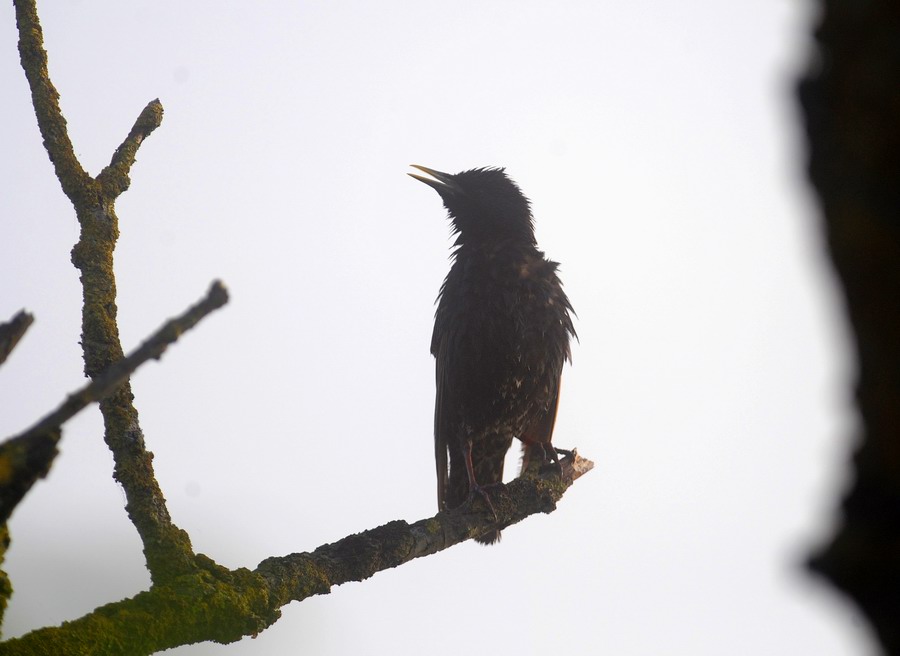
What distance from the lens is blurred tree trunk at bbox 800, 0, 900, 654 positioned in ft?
2.62

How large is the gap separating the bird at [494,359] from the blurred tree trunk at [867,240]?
5.70 metres

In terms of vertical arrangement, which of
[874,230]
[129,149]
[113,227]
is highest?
[129,149]

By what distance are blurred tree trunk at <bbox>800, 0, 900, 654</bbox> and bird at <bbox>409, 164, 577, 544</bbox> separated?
570cm

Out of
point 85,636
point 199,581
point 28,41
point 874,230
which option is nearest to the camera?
point 874,230

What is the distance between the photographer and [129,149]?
4.18m

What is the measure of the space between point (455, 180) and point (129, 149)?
4079mm

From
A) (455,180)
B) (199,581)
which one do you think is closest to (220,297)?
(199,581)

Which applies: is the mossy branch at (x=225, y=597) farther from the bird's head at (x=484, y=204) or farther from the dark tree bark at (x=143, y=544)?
the bird's head at (x=484, y=204)

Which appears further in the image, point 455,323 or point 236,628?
point 455,323

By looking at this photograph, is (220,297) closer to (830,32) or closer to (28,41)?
(830,32)

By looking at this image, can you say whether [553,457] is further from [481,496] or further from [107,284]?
[107,284]

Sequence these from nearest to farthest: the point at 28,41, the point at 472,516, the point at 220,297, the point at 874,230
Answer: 1. the point at 874,230
2. the point at 220,297
3. the point at 28,41
4. the point at 472,516

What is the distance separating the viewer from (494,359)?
660cm

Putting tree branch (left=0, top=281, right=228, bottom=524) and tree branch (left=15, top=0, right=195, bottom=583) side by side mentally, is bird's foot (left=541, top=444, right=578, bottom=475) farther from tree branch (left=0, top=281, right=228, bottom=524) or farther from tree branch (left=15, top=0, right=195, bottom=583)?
tree branch (left=0, top=281, right=228, bottom=524)
